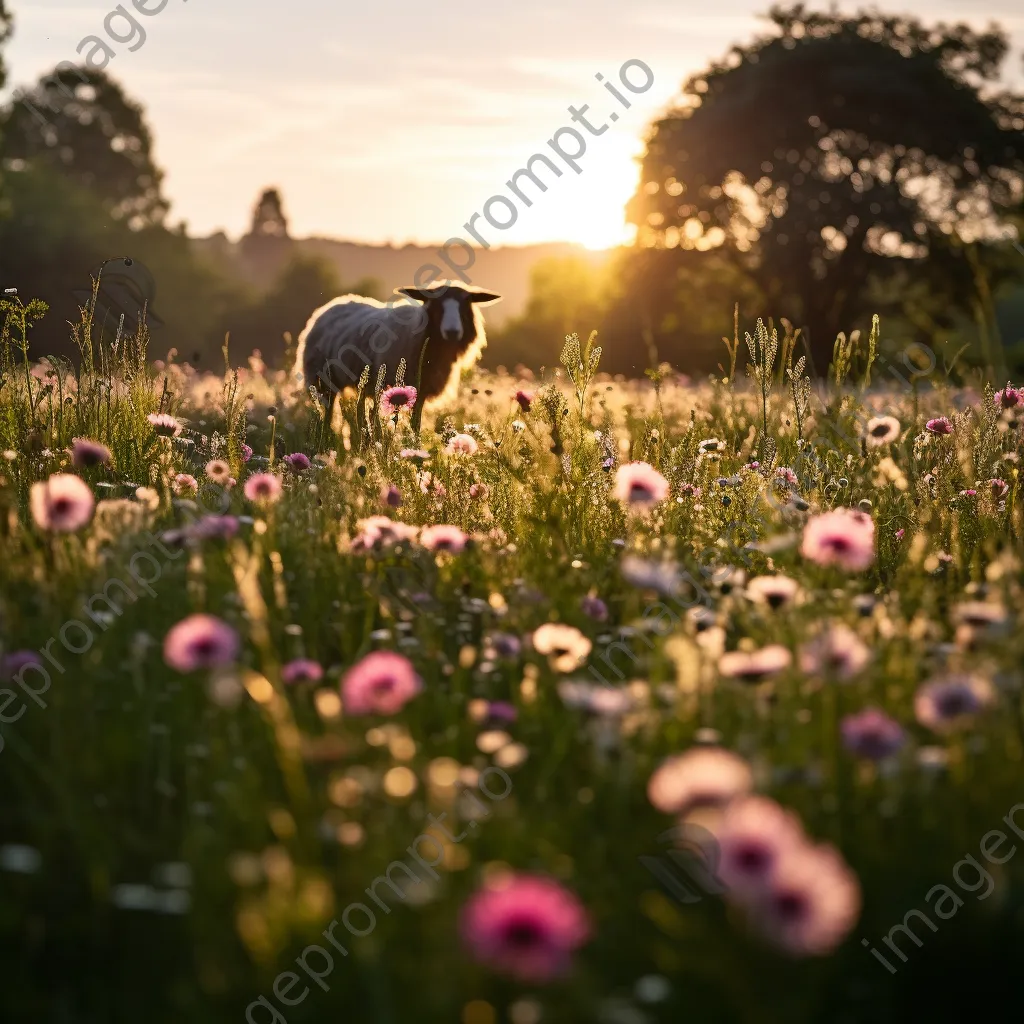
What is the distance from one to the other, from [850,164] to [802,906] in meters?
31.5

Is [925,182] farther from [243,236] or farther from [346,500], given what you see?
[243,236]

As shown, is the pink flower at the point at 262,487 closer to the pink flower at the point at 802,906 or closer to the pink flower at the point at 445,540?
the pink flower at the point at 445,540

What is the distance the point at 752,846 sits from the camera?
5.35ft

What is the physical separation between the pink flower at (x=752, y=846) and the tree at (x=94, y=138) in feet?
173

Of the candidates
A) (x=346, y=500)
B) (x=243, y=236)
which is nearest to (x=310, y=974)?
(x=346, y=500)

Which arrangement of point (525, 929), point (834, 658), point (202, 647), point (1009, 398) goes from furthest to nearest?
point (1009, 398) < point (834, 658) < point (202, 647) < point (525, 929)

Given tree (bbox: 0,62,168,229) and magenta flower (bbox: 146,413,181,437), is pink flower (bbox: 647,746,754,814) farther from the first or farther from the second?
tree (bbox: 0,62,168,229)

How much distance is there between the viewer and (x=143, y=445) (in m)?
6.00

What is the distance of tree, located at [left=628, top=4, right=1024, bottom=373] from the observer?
28.8 meters

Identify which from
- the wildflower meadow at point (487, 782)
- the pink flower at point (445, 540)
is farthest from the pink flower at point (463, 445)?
the pink flower at point (445, 540)

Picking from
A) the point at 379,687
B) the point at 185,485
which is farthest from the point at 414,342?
the point at 379,687

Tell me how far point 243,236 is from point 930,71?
302 feet

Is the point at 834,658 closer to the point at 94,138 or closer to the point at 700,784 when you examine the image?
the point at 700,784

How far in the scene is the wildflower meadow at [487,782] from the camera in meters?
1.78
